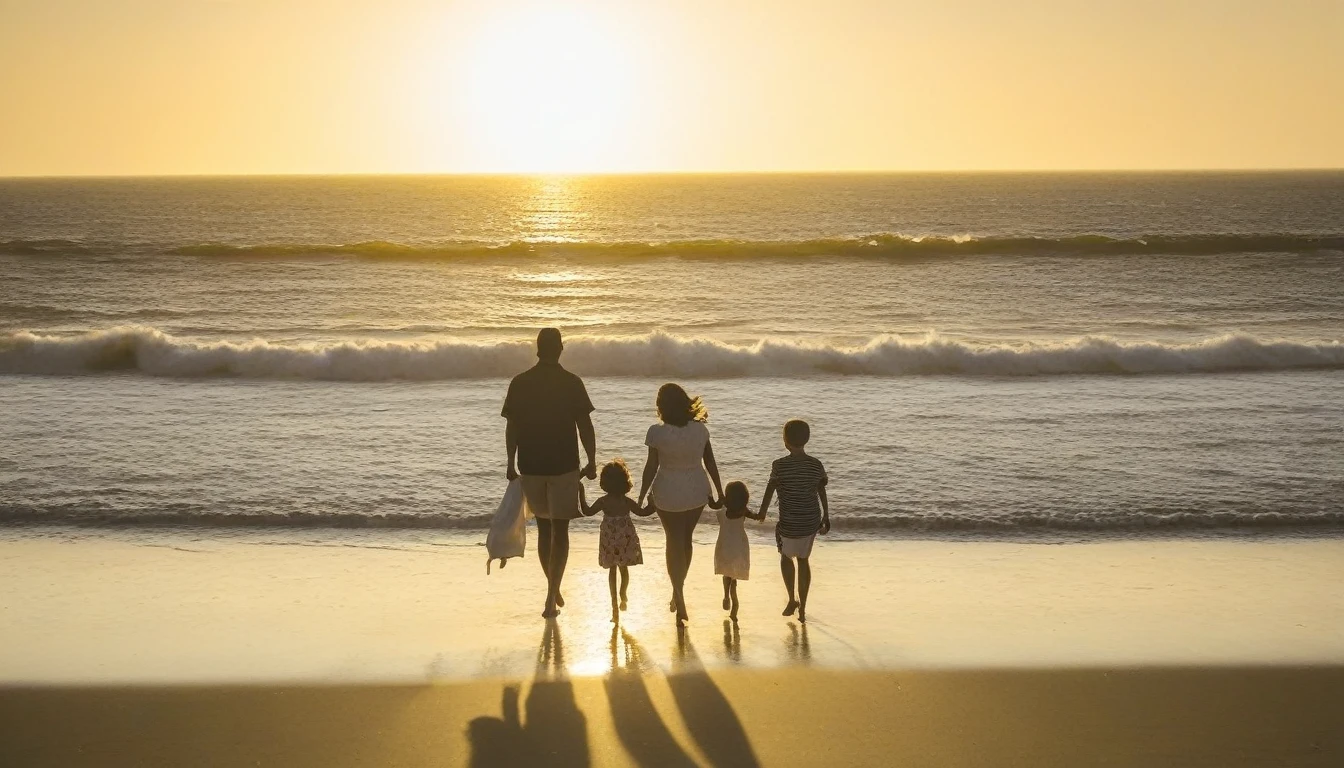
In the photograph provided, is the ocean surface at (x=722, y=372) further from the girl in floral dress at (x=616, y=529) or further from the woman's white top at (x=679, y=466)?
the woman's white top at (x=679, y=466)

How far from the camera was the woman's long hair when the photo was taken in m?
6.84

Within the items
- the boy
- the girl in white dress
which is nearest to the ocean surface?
the boy

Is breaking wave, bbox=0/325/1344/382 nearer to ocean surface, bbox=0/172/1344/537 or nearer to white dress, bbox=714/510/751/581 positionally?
ocean surface, bbox=0/172/1344/537

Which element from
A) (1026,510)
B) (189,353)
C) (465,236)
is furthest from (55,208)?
(1026,510)

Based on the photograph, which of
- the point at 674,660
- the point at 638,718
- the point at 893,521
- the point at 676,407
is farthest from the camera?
the point at 893,521

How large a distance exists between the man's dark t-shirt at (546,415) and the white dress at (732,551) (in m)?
1.02

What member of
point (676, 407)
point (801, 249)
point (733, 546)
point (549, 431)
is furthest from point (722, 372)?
point (801, 249)

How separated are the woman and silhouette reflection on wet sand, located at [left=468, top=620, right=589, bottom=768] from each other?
123cm

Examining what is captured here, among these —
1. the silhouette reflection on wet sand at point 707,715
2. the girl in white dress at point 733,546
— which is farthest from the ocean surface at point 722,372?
the silhouette reflection on wet sand at point 707,715

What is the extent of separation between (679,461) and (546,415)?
33.0 inches

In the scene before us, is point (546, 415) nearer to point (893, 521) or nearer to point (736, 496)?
point (736, 496)

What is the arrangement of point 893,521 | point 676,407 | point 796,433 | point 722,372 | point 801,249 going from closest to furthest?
1. point 676,407
2. point 796,433
3. point 893,521
4. point 722,372
5. point 801,249

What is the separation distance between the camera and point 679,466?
22.9ft

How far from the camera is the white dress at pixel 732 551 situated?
23.4ft
